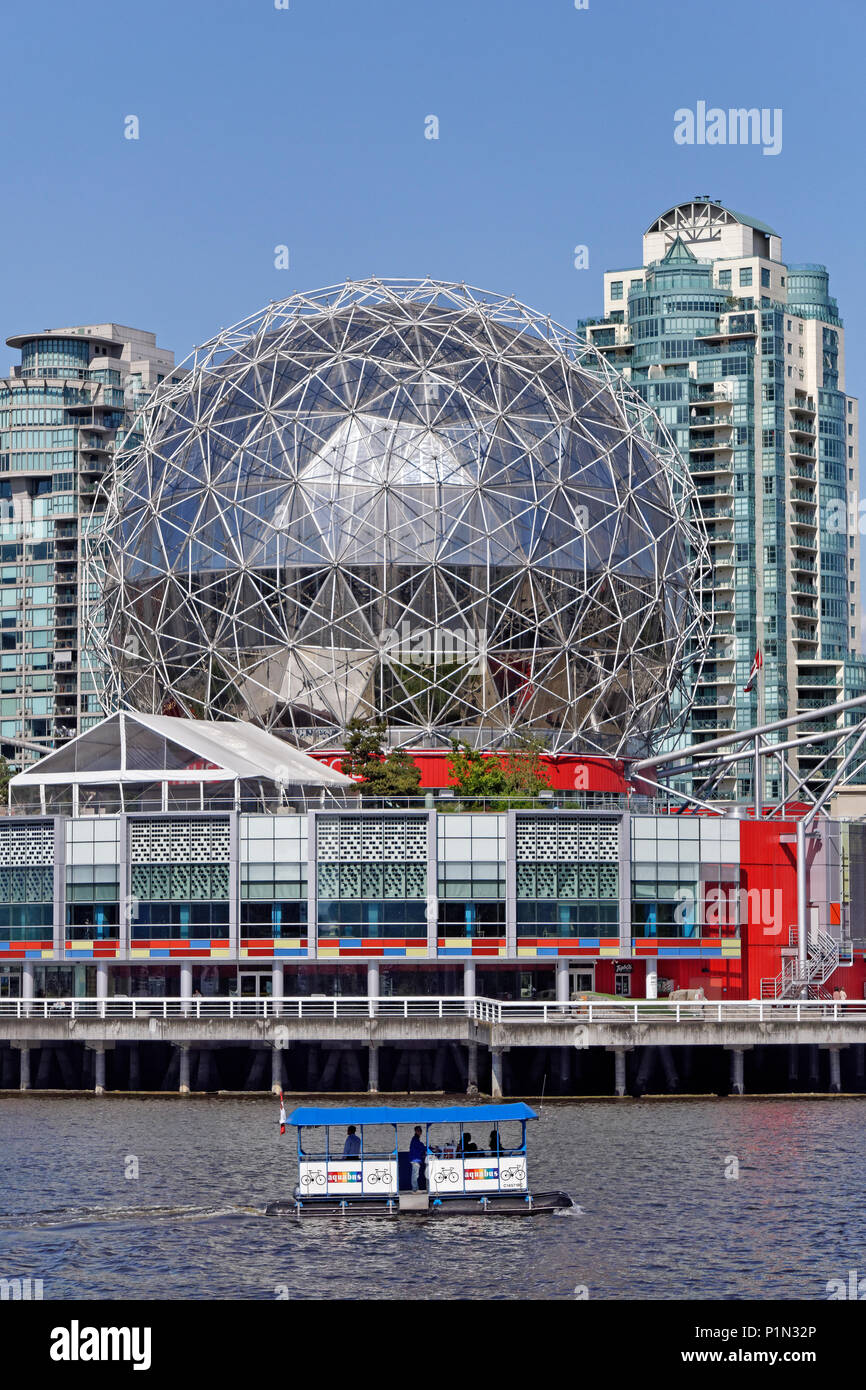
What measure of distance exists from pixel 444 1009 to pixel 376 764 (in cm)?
1747

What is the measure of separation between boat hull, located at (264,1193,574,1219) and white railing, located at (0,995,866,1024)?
22078 millimetres

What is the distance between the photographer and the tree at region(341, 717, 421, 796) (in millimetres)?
100375

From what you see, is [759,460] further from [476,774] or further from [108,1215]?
[108,1215]

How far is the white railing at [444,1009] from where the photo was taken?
8225cm

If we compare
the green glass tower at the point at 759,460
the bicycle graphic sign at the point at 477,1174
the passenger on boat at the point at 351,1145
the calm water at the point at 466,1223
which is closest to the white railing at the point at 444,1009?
the calm water at the point at 466,1223

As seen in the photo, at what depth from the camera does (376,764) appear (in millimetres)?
102062

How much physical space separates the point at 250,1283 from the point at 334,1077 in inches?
1393

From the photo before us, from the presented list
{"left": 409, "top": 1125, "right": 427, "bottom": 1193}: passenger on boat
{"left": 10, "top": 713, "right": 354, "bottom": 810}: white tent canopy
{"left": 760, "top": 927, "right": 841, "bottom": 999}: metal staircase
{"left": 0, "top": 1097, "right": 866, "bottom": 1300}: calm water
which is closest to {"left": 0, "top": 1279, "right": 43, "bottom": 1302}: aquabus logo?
{"left": 0, "top": 1097, "right": 866, "bottom": 1300}: calm water

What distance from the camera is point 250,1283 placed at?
162ft

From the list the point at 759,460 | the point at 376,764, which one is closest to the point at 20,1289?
the point at 376,764

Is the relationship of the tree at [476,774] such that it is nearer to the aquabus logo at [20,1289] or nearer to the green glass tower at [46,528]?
the aquabus logo at [20,1289]
